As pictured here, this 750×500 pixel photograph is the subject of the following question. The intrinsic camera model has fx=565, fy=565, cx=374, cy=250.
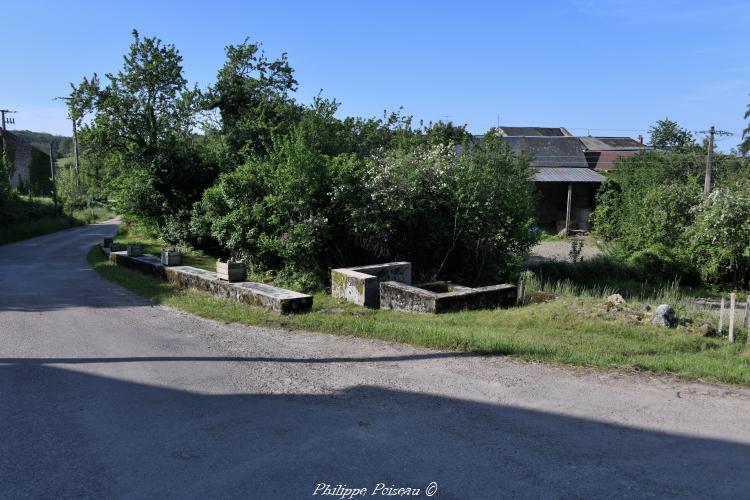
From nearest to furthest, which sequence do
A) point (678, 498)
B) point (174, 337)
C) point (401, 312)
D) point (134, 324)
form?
point (678, 498) < point (174, 337) < point (134, 324) < point (401, 312)

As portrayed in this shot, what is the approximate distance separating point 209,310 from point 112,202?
12876 mm

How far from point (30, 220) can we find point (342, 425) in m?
38.9

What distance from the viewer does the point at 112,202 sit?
67.2ft

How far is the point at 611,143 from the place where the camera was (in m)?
50.8

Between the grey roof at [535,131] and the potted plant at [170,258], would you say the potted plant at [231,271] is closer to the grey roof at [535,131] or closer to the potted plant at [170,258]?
the potted plant at [170,258]

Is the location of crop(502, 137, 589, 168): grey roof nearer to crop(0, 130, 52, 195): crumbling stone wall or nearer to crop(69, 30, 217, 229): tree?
crop(69, 30, 217, 229): tree

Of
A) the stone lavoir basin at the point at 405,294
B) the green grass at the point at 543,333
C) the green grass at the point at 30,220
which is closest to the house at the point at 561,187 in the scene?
the stone lavoir basin at the point at 405,294

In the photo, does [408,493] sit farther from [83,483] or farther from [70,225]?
[70,225]

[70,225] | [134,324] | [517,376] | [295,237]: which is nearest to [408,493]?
[517,376]

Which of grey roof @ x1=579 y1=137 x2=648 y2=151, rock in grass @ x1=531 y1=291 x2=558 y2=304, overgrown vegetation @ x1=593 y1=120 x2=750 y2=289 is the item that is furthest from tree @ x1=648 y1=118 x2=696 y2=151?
rock in grass @ x1=531 y1=291 x2=558 y2=304

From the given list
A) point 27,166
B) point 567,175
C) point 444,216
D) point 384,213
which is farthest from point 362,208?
point 27,166

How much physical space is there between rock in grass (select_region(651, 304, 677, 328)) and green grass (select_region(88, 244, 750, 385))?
0.30 m

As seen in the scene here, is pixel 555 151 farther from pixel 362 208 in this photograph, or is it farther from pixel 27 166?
pixel 27 166

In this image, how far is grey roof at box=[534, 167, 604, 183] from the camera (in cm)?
3053
